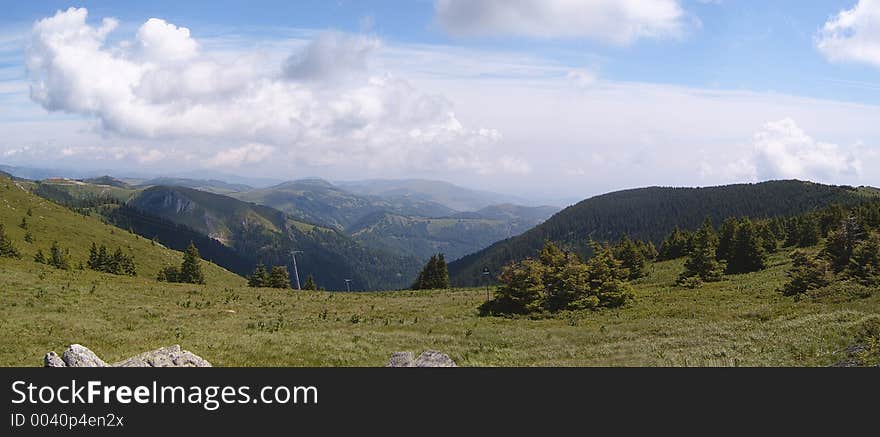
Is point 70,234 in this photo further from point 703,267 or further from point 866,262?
point 866,262

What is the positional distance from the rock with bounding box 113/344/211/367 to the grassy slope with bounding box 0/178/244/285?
139 m

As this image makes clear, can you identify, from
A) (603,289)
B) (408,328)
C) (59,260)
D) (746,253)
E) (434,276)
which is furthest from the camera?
(59,260)

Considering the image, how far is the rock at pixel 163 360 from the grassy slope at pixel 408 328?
3.52 metres

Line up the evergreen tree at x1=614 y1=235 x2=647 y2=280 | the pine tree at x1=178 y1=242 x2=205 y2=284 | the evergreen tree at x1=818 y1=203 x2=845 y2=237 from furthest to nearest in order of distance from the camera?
1. the pine tree at x1=178 y1=242 x2=205 y2=284
2. the evergreen tree at x1=818 y1=203 x2=845 y2=237
3. the evergreen tree at x1=614 y1=235 x2=647 y2=280

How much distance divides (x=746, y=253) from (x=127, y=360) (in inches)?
2389

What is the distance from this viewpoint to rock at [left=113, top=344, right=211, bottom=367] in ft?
45.4

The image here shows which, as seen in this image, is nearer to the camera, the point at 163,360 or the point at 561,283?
the point at 163,360

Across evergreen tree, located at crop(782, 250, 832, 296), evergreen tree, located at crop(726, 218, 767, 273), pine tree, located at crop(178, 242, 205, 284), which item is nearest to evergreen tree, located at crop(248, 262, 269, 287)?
pine tree, located at crop(178, 242, 205, 284)

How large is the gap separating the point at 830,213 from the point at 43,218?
218286 mm

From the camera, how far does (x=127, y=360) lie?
1417cm

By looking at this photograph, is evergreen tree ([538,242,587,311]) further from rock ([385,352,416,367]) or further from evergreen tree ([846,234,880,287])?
rock ([385,352,416,367])

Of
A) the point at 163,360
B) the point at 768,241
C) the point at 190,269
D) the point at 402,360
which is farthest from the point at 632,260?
Answer: the point at 190,269

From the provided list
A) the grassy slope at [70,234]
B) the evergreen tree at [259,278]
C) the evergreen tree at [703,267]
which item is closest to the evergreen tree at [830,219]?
the evergreen tree at [703,267]
